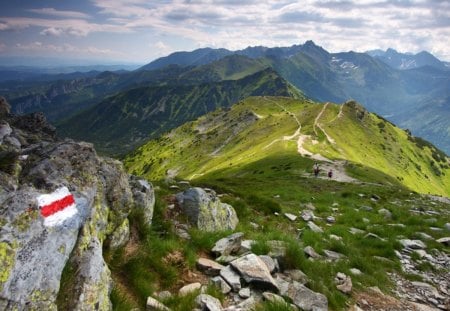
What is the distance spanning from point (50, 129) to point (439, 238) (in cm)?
2534

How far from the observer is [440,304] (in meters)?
11.9

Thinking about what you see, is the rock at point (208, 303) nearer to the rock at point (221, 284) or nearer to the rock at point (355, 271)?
the rock at point (221, 284)

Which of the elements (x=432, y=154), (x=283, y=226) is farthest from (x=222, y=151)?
(x=283, y=226)

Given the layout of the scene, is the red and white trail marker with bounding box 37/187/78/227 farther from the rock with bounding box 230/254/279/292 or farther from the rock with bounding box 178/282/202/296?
the rock with bounding box 230/254/279/292

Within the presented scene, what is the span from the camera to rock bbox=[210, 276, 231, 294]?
31.1 ft

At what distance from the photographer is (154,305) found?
8.16 metres

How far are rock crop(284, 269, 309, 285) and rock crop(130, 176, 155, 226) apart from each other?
4904mm

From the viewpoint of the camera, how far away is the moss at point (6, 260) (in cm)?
591

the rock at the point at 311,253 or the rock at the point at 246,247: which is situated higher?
the rock at the point at 246,247

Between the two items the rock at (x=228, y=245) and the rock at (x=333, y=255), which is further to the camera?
the rock at (x=333, y=255)

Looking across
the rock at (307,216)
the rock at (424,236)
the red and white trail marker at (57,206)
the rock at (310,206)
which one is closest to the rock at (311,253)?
the rock at (424,236)

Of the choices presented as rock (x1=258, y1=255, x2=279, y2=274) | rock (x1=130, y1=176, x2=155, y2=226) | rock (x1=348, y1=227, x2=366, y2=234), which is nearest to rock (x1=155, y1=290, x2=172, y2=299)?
rock (x1=258, y1=255, x2=279, y2=274)

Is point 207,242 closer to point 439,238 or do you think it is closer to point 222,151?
point 439,238

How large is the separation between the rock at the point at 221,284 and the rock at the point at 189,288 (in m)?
0.42
